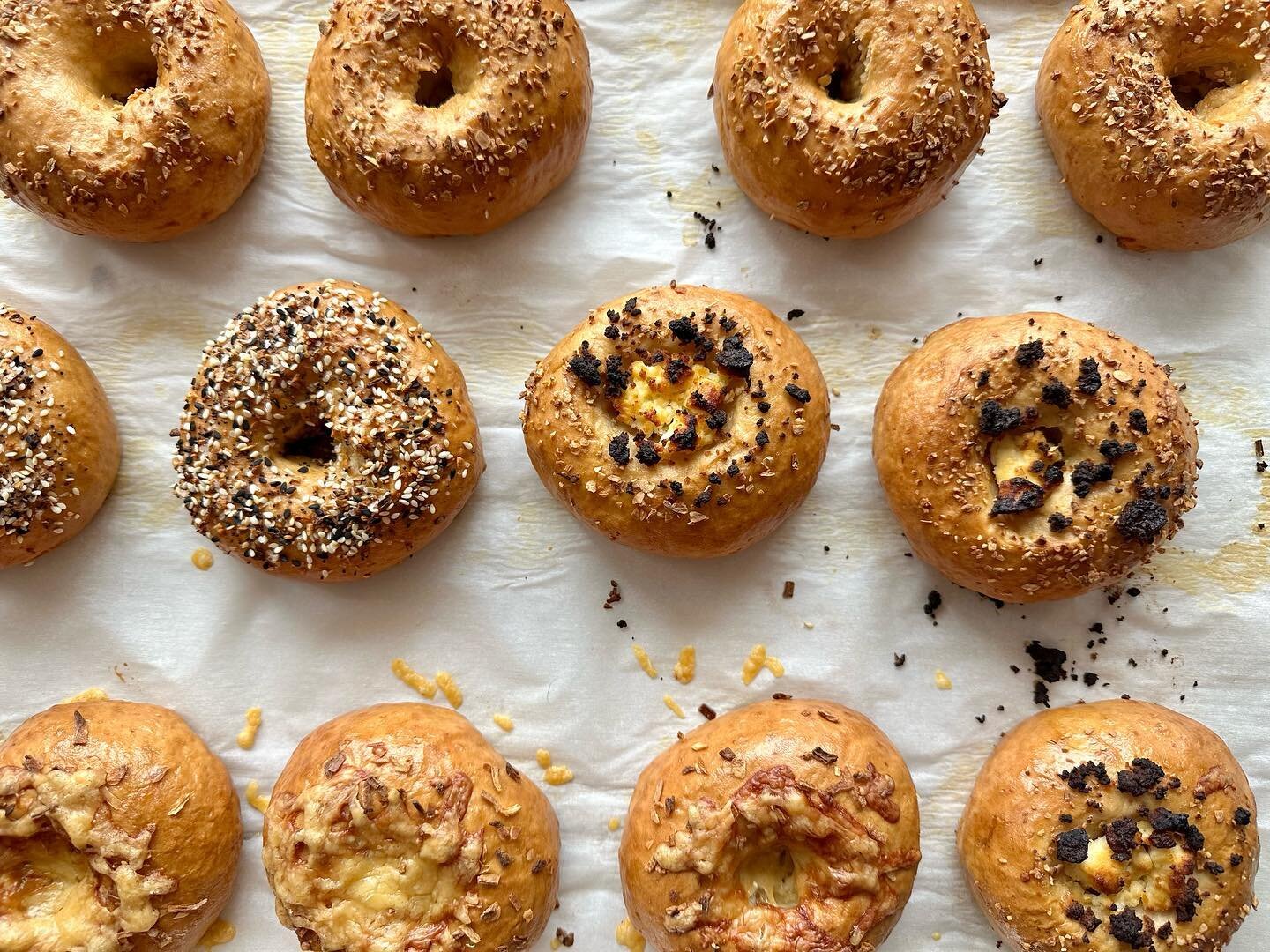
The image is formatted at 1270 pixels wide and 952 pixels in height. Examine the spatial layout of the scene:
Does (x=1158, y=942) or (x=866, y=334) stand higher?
(x=866, y=334)

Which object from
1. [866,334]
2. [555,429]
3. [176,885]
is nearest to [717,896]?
[555,429]

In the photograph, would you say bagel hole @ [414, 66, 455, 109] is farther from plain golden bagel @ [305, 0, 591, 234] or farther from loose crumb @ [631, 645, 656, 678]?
loose crumb @ [631, 645, 656, 678]

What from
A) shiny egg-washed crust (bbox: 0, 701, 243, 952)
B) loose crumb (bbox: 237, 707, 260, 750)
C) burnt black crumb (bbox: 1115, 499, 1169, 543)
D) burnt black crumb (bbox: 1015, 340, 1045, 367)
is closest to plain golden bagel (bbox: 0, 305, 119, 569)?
shiny egg-washed crust (bbox: 0, 701, 243, 952)

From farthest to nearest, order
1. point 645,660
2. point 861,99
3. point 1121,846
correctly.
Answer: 1. point 645,660
2. point 861,99
3. point 1121,846

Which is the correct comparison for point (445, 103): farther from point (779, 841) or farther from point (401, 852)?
point (779, 841)

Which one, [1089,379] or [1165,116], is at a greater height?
[1165,116]

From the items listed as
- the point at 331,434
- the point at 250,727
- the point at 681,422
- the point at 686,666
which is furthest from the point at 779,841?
the point at 331,434

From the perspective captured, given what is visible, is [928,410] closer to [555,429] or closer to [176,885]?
[555,429]
